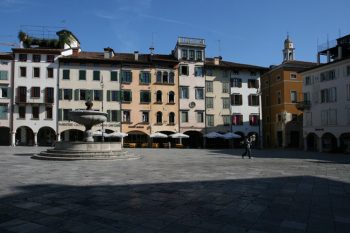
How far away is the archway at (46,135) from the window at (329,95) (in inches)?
1458

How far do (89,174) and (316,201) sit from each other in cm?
841

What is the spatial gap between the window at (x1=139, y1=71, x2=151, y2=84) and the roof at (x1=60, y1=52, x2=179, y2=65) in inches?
64.4

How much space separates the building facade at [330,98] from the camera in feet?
110

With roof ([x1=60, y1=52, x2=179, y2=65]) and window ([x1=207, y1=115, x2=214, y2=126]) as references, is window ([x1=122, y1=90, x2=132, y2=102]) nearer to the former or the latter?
roof ([x1=60, y1=52, x2=179, y2=65])

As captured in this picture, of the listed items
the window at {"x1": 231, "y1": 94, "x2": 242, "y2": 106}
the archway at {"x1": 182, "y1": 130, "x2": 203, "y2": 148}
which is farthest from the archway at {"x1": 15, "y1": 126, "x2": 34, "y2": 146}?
the window at {"x1": 231, "y1": 94, "x2": 242, "y2": 106}

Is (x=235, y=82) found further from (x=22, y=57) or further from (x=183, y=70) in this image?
(x=22, y=57)

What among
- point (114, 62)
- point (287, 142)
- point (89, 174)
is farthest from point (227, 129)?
point (89, 174)

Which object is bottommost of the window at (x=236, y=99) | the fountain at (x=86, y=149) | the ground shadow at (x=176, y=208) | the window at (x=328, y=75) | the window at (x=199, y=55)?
the ground shadow at (x=176, y=208)

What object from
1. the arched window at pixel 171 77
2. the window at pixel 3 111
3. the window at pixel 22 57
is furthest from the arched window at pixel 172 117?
the window at pixel 3 111

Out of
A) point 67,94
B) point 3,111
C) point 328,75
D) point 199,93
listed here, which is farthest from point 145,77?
point 328,75

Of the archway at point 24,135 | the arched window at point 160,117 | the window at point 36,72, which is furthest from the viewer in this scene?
the arched window at point 160,117

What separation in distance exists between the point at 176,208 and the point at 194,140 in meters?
40.9

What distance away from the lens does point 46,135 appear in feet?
148

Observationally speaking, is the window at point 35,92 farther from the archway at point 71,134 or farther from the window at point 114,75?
the window at point 114,75
